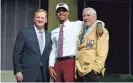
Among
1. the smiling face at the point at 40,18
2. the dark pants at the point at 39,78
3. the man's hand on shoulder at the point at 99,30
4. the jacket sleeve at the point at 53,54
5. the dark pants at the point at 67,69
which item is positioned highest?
the smiling face at the point at 40,18

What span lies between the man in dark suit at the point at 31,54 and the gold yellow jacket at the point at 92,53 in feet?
1.99

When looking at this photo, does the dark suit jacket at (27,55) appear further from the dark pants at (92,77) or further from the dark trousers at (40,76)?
the dark pants at (92,77)

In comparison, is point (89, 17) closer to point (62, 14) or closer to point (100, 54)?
point (62, 14)

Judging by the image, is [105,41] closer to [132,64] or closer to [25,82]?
[25,82]

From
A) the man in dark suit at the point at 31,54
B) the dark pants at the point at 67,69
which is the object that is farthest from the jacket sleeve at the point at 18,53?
the dark pants at the point at 67,69

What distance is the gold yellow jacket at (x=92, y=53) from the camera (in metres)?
5.77

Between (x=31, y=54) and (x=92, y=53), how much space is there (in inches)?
36.9

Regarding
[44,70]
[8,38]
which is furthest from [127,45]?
[44,70]

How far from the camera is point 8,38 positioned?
33.3 ft

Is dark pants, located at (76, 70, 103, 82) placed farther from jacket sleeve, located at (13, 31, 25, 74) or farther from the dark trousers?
jacket sleeve, located at (13, 31, 25, 74)

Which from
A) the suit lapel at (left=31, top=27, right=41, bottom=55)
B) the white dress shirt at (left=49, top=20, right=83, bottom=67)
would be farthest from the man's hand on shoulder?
the suit lapel at (left=31, top=27, right=41, bottom=55)

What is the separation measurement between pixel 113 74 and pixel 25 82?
4.88 metres

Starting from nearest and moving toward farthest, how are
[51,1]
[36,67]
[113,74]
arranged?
[36,67] < [51,1] < [113,74]

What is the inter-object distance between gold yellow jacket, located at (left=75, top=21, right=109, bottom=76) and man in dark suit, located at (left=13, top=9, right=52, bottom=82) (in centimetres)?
61
